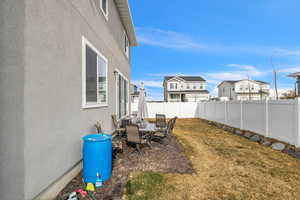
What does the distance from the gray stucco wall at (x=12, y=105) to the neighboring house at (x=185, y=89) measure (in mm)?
32734

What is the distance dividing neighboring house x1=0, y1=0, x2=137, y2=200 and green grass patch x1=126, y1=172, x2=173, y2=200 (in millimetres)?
1350

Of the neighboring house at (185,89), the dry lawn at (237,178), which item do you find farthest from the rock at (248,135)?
the neighboring house at (185,89)

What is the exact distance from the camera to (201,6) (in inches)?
504

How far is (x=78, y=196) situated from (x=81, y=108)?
193 cm

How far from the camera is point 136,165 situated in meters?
4.41

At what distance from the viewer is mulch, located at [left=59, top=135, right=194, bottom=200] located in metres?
3.17

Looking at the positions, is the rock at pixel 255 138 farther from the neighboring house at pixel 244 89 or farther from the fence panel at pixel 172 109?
the neighboring house at pixel 244 89

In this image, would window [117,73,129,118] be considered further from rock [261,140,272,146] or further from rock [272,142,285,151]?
rock [272,142,285,151]

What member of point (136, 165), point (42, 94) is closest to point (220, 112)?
point (136, 165)

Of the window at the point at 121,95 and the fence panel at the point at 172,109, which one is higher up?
the window at the point at 121,95

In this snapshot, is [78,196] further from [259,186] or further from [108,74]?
[108,74]

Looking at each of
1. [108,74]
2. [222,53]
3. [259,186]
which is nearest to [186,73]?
[222,53]

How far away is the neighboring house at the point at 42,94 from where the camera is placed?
7.17 ft

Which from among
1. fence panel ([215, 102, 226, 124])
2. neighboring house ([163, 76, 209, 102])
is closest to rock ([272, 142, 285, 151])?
fence panel ([215, 102, 226, 124])
